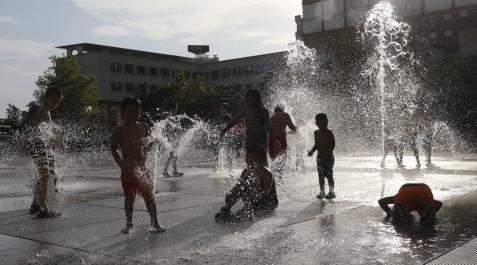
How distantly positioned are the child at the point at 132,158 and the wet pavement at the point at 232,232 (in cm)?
34

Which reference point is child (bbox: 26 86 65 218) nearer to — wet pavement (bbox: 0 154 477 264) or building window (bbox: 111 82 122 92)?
wet pavement (bbox: 0 154 477 264)

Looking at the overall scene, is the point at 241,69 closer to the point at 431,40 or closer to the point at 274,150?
the point at 431,40

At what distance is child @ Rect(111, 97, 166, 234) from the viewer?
531 cm

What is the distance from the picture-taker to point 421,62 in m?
39.5

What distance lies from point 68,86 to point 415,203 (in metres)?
45.4

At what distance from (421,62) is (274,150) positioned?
3457 cm

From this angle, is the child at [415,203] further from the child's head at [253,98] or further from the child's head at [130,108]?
the child's head at [130,108]

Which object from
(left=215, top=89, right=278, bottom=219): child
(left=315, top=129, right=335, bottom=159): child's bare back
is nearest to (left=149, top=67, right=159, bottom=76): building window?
(left=315, top=129, right=335, bottom=159): child's bare back

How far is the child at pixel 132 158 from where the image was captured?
17.4 feet

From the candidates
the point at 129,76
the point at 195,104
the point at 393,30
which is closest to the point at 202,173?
the point at 393,30

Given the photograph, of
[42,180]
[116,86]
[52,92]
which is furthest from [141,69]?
[42,180]

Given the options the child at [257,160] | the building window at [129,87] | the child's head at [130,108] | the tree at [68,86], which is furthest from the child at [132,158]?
the building window at [129,87]

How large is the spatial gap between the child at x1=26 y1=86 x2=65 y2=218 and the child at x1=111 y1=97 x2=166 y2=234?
169 centimetres

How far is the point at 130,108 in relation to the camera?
5.37m
